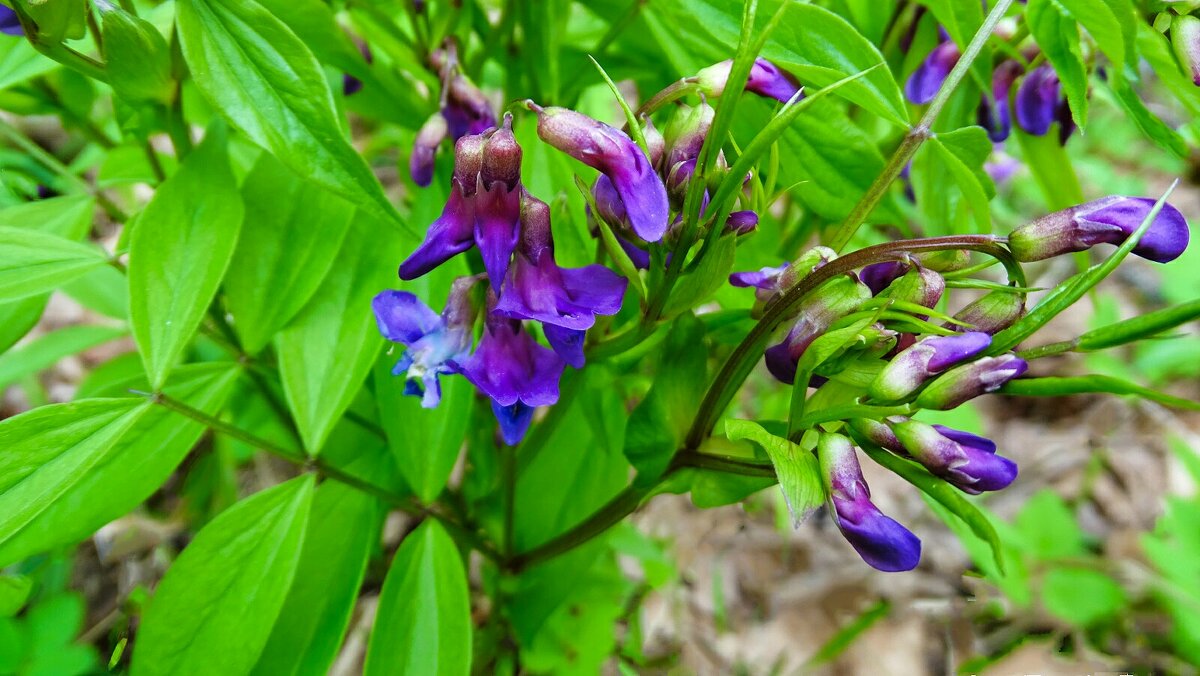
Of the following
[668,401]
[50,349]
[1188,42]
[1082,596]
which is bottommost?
[1082,596]

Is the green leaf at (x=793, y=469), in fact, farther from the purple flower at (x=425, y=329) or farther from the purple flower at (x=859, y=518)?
the purple flower at (x=425, y=329)

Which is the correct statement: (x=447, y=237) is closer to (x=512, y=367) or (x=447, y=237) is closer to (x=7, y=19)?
(x=512, y=367)

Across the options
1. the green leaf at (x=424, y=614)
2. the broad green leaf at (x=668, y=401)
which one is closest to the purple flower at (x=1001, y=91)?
the broad green leaf at (x=668, y=401)

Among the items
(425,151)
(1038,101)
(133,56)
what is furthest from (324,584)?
(1038,101)

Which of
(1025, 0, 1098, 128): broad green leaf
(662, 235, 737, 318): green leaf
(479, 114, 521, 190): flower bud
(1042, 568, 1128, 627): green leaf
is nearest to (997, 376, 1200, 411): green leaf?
(662, 235, 737, 318): green leaf

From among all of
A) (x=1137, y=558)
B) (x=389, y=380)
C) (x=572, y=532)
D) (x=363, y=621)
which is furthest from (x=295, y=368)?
(x=1137, y=558)

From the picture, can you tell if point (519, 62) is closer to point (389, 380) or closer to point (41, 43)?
point (389, 380)
